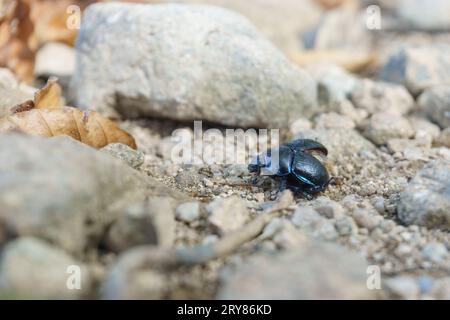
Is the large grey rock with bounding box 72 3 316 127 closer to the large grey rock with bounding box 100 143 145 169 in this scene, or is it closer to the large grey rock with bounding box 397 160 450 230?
the large grey rock with bounding box 100 143 145 169

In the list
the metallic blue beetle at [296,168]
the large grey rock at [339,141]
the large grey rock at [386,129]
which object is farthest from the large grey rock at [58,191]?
the large grey rock at [386,129]

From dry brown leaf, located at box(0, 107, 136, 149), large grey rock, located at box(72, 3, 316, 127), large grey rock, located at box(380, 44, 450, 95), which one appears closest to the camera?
dry brown leaf, located at box(0, 107, 136, 149)

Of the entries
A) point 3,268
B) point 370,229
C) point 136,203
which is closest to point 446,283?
point 370,229

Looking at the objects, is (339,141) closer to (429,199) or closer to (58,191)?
(429,199)

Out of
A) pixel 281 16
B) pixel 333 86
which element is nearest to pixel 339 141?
pixel 333 86

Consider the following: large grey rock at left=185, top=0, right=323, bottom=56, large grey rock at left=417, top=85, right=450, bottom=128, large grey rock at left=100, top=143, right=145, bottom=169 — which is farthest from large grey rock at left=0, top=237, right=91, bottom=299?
large grey rock at left=185, top=0, right=323, bottom=56

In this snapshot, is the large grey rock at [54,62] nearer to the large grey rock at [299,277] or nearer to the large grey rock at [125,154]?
the large grey rock at [125,154]
